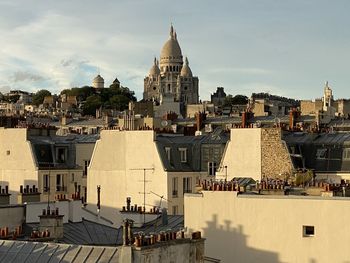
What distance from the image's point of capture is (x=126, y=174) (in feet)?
156

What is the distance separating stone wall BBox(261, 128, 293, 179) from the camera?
136 feet

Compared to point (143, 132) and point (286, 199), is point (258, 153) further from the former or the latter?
point (286, 199)

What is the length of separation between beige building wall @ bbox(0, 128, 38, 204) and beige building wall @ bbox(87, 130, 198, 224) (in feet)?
12.3

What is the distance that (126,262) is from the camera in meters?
23.6

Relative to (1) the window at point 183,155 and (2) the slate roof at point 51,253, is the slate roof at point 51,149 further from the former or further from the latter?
(2) the slate roof at point 51,253

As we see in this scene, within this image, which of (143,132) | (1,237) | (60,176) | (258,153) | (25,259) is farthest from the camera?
(60,176)

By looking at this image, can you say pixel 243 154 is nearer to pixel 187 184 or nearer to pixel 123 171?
pixel 187 184

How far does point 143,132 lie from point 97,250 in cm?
2269

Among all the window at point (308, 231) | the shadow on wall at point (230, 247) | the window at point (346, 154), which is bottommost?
the shadow on wall at point (230, 247)

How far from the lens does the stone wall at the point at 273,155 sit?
41.6m

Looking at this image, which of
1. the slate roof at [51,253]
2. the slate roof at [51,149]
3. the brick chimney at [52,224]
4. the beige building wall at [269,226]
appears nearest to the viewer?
the slate roof at [51,253]

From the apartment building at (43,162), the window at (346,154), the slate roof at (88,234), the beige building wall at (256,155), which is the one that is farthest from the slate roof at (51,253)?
the apartment building at (43,162)

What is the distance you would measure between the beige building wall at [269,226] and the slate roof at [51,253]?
6.72 metres

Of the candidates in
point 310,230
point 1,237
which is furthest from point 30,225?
point 310,230
